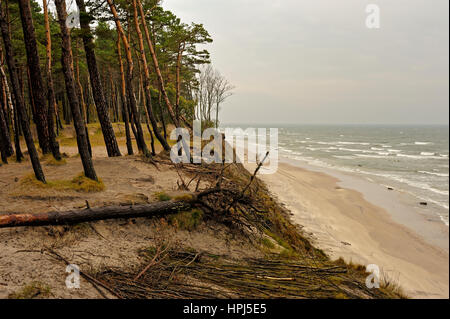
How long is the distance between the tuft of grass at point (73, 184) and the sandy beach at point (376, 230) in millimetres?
8235

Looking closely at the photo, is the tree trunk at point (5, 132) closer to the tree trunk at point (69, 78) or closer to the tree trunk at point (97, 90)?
the tree trunk at point (97, 90)

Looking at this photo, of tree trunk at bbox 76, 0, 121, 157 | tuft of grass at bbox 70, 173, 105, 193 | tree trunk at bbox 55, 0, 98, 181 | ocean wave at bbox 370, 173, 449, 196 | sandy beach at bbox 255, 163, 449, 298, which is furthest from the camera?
ocean wave at bbox 370, 173, 449, 196

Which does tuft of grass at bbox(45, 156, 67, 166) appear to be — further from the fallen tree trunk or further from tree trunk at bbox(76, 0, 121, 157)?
the fallen tree trunk

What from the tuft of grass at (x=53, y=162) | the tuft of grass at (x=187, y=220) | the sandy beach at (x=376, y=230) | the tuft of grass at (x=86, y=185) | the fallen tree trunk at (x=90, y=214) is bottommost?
the sandy beach at (x=376, y=230)

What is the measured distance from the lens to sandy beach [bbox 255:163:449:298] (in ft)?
29.1

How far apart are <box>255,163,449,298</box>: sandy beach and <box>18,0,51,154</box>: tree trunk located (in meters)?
12.6

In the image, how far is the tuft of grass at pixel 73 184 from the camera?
666 centimetres

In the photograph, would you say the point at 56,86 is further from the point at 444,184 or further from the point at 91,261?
the point at 444,184

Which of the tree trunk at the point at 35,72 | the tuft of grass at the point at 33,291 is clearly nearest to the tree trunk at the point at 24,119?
the tree trunk at the point at 35,72

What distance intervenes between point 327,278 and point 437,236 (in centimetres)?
1162

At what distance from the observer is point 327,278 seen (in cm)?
476

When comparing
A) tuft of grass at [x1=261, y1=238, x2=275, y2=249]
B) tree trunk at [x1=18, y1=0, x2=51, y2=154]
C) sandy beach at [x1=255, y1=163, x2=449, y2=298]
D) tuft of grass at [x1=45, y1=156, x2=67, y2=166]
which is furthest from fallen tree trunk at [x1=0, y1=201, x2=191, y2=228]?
tree trunk at [x1=18, y1=0, x2=51, y2=154]

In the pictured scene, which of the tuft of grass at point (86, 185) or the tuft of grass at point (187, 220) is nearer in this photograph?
the tuft of grass at point (187, 220)

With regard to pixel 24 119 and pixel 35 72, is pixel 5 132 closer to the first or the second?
pixel 35 72
